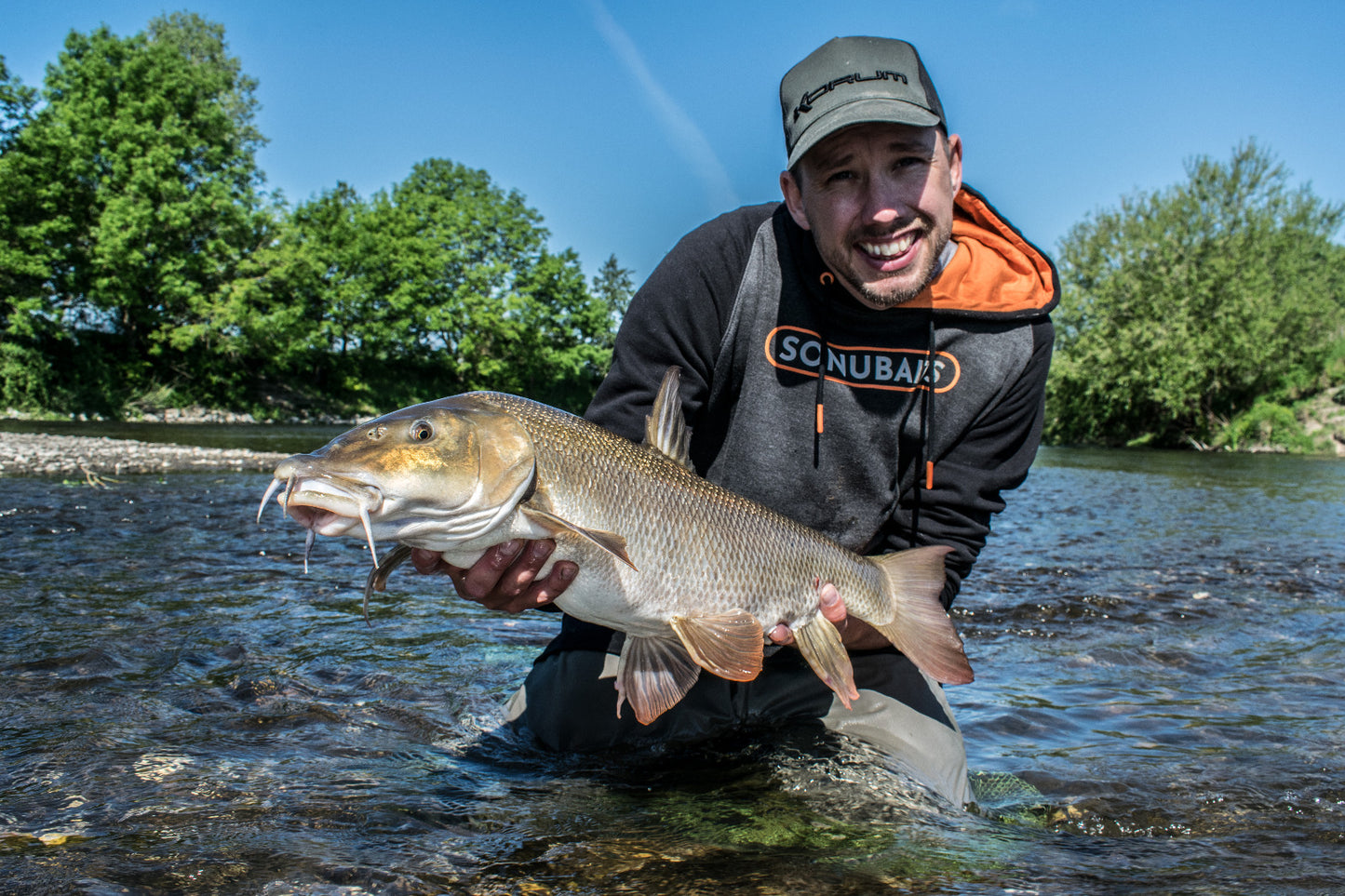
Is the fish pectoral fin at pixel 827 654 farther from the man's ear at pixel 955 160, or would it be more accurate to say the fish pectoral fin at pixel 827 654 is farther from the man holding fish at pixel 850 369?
the man's ear at pixel 955 160

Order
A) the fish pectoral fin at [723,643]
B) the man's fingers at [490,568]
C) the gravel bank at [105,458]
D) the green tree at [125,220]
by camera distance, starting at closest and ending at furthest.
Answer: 1. the man's fingers at [490,568]
2. the fish pectoral fin at [723,643]
3. the gravel bank at [105,458]
4. the green tree at [125,220]

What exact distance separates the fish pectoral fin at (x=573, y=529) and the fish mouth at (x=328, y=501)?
1.37 ft

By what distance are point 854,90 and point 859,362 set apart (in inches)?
39.5

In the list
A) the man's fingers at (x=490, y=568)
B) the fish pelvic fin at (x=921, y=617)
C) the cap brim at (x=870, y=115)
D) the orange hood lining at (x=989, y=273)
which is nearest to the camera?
the man's fingers at (x=490, y=568)

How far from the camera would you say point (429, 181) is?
154 ft

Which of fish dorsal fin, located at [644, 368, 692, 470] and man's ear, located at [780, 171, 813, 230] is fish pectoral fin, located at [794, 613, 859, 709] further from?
man's ear, located at [780, 171, 813, 230]

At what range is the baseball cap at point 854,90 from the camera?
305 centimetres

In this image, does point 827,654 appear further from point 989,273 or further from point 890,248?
point 989,273

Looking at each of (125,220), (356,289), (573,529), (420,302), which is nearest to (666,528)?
(573,529)

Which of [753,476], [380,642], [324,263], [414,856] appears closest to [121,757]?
[414,856]

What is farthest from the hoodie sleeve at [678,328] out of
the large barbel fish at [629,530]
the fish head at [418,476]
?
the fish head at [418,476]

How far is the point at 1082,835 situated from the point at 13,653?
4353mm

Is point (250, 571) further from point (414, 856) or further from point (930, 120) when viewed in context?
point (930, 120)

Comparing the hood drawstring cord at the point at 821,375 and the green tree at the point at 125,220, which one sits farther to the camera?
the green tree at the point at 125,220
